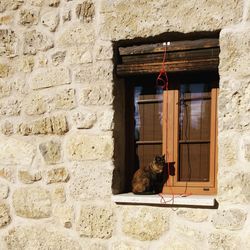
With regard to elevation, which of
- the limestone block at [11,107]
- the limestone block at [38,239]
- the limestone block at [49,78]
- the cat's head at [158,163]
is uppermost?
the limestone block at [49,78]

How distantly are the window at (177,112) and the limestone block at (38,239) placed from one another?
26.7 inches

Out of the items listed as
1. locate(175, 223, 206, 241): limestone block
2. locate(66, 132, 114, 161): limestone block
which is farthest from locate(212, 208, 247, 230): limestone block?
locate(66, 132, 114, 161): limestone block

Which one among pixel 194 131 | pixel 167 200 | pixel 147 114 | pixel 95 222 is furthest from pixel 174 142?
pixel 95 222

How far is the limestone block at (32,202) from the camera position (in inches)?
110

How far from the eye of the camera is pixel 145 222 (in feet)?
8.43

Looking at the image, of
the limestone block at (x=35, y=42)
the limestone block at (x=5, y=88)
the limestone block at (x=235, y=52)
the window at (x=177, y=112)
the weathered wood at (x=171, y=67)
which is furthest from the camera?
the limestone block at (x=5, y=88)

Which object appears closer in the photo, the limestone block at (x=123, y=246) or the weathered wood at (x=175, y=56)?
the weathered wood at (x=175, y=56)

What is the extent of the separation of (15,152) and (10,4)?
1066mm

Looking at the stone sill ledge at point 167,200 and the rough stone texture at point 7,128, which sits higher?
the rough stone texture at point 7,128

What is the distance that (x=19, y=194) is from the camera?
285 cm

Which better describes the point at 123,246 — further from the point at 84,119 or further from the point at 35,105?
the point at 35,105

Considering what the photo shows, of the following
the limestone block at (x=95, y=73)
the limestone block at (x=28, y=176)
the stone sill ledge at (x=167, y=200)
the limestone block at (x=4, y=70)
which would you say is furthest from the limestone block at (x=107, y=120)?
the limestone block at (x=4, y=70)

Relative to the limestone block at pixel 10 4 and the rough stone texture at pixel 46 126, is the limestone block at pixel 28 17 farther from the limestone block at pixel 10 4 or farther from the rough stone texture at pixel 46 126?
the rough stone texture at pixel 46 126

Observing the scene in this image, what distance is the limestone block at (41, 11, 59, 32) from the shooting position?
2752 millimetres
